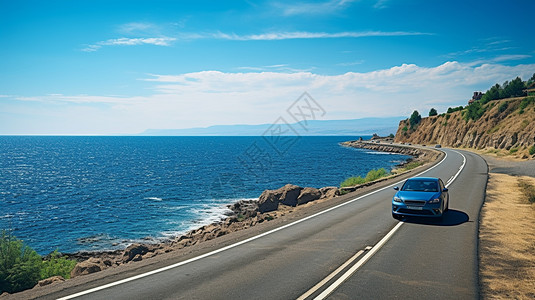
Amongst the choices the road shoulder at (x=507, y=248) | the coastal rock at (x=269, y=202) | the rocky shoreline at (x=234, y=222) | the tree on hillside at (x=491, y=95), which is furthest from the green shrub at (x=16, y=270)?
the tree on hillside at (x=491, y=95)

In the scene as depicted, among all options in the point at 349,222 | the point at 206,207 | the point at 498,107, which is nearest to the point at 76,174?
the point at 206,207

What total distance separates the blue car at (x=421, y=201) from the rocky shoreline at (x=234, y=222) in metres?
7.37

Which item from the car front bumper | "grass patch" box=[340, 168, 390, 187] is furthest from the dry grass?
"grass patch" box=[340, 168, 390, 187]

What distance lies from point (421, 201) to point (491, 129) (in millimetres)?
75305

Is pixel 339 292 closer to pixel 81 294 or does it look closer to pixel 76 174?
pixel 81 294

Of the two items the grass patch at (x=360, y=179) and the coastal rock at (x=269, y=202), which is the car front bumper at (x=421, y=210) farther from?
the grass patch at (x=360, y=179)

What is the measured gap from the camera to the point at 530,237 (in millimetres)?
11125

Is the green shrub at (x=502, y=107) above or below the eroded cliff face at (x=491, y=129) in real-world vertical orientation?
above

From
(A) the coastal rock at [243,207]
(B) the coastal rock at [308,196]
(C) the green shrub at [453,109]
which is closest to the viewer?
(B) the coastal rock at [308,196]

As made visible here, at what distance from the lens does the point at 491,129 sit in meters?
73.1

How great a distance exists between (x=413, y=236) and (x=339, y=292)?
5.55 m

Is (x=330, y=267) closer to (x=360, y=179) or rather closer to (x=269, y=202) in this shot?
(x=269, y=202)

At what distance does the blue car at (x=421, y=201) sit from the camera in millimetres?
12727

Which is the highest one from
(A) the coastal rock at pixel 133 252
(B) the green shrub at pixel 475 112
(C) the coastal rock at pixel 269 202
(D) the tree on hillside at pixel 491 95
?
(D) the tree on hillside at pixel 491 95
